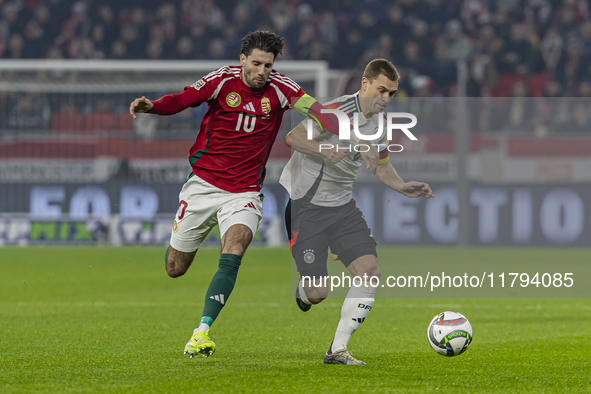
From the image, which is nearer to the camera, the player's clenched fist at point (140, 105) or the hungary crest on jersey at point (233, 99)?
the player's clenched fist at point (140, 105)

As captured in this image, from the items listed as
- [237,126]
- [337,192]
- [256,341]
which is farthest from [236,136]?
[256,341]

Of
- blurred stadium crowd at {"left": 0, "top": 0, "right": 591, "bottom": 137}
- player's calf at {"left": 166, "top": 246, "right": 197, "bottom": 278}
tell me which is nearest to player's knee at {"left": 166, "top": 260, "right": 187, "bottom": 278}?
player's calf at {"left": 166, "top": 246, "right": 197, "bottom": 278}

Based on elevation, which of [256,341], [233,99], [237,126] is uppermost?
[233,99]

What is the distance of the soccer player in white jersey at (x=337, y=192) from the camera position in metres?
4.99

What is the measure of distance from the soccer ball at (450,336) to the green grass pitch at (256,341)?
0.11m

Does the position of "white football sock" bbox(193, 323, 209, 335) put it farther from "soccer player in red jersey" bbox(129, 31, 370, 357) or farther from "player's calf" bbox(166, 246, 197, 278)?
"player's calf" bbox(166, 246, 197, 278)

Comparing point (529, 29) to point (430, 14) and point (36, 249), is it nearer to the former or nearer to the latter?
point (430, 14)

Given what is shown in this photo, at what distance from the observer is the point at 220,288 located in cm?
477

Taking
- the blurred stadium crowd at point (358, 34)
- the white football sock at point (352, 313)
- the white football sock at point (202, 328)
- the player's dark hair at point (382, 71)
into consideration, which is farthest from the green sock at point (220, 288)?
the blurred stadium crowd at point (358, 34)

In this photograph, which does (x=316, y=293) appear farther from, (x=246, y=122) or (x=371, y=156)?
(x=246, y=122)

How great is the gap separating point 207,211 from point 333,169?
0.86 metres

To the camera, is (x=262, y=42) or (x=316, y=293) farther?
(x=316, y=293)

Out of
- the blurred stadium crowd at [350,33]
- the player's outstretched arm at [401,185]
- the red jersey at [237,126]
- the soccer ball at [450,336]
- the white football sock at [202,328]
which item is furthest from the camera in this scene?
the blurred stadium crowd at [350,33]

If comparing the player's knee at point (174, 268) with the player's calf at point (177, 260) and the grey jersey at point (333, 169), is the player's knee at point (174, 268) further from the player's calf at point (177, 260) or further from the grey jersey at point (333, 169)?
the grey jersey at point (333, 169)
